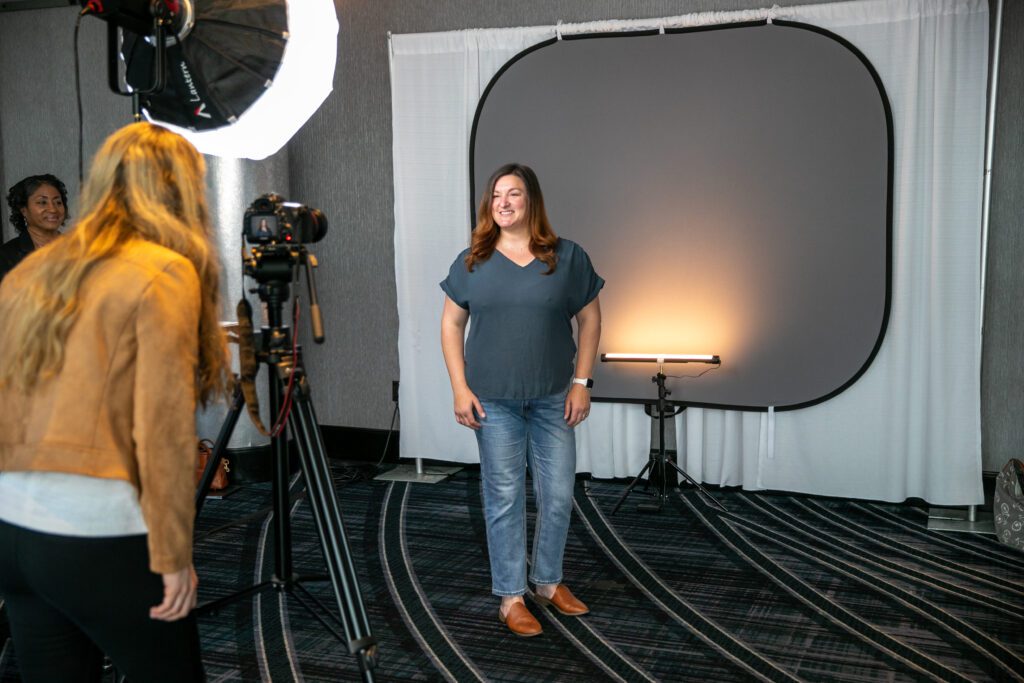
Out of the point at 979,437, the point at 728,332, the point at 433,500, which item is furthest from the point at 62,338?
the point at 979,437

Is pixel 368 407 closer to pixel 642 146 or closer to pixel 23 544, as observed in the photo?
pixel 642 146

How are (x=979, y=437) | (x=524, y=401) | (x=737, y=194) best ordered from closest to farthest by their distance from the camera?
(x=524, y=401) < (x=979, y=437) < (x=737, y=194)

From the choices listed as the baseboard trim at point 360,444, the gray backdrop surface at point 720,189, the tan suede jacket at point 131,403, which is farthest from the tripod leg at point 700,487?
the tan suede jacket at point 131,403

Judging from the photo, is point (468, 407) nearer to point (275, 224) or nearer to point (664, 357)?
point (275, 224)

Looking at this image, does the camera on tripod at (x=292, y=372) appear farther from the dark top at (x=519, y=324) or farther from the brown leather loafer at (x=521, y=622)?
the brown leather loafer at (x=521, y=622)

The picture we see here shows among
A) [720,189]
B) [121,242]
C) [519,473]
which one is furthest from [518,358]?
[720,189]

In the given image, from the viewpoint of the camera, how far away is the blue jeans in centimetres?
261

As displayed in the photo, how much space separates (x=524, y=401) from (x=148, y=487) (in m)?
1.50

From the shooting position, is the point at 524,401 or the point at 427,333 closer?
the point at 524,401

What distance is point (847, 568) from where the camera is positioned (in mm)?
3178

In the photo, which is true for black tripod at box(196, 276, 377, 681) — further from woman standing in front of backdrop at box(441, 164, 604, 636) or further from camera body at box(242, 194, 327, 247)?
woman standing in front of backdrop at box(441, 164, 604, 636)

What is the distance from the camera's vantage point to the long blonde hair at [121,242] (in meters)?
1.20

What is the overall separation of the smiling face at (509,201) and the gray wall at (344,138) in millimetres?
2021

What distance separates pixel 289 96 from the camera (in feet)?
5.78
